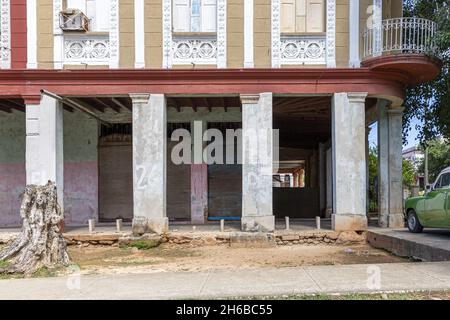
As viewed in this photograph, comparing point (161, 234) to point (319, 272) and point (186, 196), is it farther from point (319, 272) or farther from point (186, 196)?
point (319, 272)

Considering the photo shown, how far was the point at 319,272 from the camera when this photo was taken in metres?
7.48

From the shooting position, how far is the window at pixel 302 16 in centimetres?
1310

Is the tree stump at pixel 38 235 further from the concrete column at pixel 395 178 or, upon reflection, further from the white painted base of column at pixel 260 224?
the concrete column at pixel 395 178

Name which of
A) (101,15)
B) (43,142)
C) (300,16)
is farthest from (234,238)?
(101,15)

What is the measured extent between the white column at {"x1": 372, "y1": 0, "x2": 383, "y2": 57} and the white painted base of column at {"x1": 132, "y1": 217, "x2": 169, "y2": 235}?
7.62m

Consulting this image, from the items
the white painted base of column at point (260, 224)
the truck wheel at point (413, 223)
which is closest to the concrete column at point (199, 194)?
the white painted base of column at point (260, 224)

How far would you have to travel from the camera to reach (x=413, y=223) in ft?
41.1

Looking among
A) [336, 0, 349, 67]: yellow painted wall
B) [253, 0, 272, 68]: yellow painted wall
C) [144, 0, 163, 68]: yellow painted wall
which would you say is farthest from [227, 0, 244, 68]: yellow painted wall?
[336, 0, 349, 67]: yellow painted wall

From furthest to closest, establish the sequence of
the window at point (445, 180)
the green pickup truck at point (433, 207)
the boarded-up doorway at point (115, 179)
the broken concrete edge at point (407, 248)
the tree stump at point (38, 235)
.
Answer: the boarded-up doorway at point (115, 179)
the window at point (445, 180)
the green pickup truck at point (433, 207)
the broken concrete edge at point (407, 248)
the tree stump at point (38, 235)

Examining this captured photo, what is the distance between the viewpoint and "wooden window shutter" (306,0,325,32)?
43.1 ft

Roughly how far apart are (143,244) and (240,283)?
6118 millimetres

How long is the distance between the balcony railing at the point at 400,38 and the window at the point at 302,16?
1.43 meters

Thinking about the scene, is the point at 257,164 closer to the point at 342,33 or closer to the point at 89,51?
the point at 342,33

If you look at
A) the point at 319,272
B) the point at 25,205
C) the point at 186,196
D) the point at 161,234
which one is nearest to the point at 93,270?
the point at 25,205
